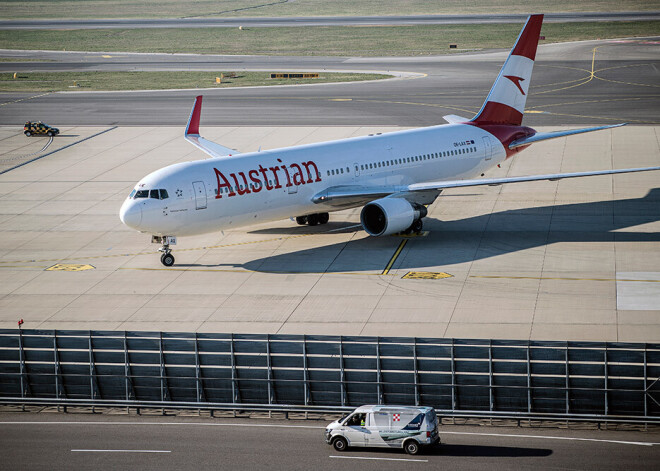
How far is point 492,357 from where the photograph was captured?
2672cm

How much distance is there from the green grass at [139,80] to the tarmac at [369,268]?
42.4 metres

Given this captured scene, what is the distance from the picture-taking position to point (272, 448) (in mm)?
25500

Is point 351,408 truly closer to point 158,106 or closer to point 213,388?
point 213,388

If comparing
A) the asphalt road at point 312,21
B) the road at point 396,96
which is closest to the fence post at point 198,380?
the road at point 396,96

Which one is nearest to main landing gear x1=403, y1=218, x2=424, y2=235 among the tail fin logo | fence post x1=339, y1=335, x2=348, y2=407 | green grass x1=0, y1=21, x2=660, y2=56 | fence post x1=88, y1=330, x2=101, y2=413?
the tail fin logo

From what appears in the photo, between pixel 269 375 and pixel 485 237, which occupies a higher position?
pixel 485 237

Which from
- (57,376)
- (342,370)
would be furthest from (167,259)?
(342,370)

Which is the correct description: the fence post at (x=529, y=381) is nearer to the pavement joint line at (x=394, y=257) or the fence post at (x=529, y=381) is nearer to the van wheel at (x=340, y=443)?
the van wheel at (x=340, y=443)

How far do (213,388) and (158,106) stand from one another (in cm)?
6248

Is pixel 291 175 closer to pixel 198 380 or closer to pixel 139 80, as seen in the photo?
pixel 198 380

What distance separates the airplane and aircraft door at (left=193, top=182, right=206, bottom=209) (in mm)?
45

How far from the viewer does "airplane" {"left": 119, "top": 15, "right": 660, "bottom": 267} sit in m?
40.8

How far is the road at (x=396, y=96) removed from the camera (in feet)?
254

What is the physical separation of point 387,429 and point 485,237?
72.2ft
